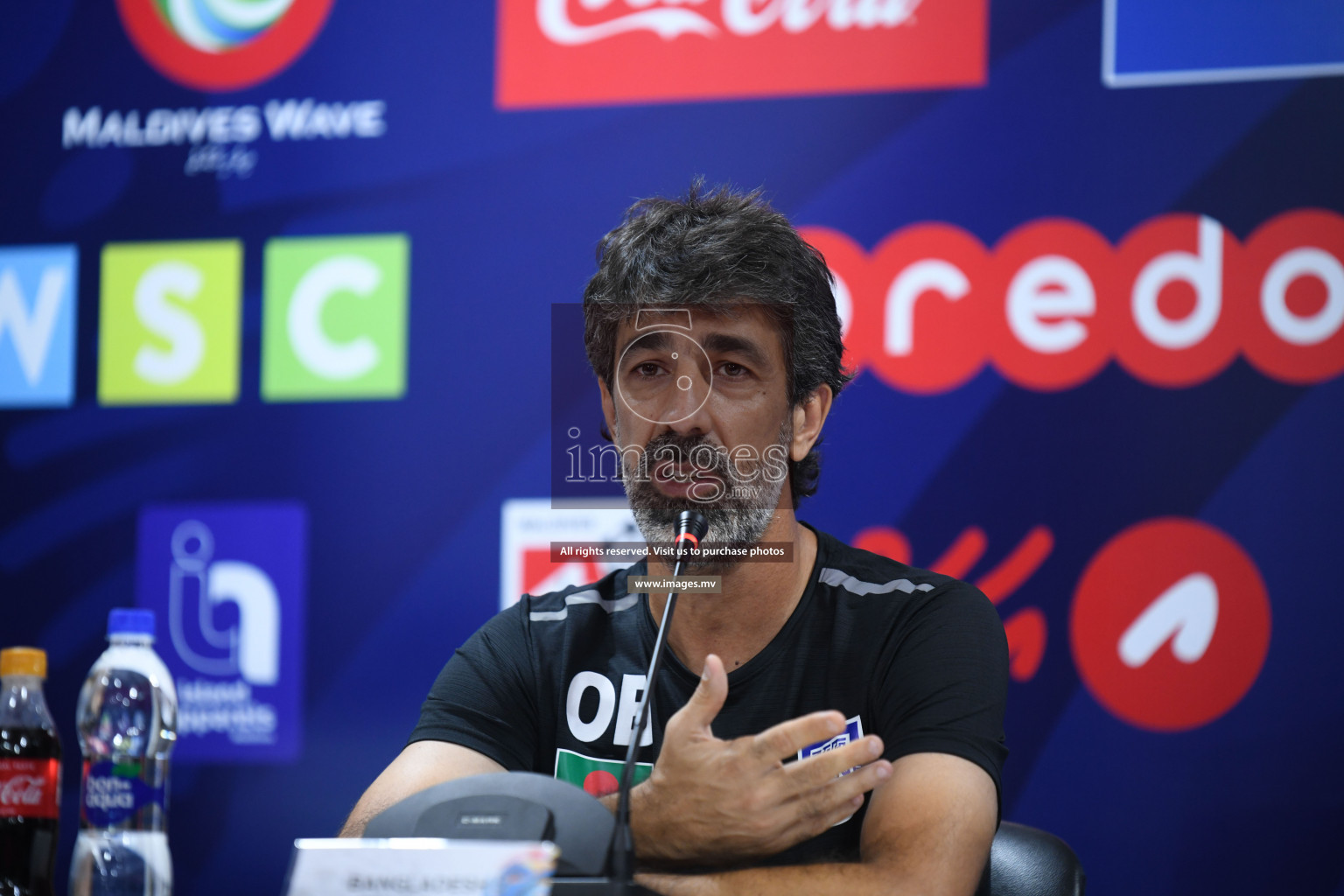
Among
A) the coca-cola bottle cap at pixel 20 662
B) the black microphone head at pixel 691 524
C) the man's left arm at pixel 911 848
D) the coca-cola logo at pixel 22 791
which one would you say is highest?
the black microphone head at pixel 691 524

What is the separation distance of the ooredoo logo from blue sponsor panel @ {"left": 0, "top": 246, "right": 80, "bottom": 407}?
439mm

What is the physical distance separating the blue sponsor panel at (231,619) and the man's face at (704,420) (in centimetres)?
106

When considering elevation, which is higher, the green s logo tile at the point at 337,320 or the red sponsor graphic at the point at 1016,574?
the green s logo tile at the point at 337,320

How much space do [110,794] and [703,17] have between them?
68.0 inches

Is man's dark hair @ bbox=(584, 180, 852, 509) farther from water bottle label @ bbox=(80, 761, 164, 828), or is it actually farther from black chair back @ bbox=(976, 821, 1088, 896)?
water bottle label @ bbox=(80, 761, 164, 828)

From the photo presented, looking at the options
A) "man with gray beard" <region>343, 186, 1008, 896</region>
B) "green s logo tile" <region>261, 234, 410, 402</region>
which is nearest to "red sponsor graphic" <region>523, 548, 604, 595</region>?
"green s logo tile" <region>261, 234, 410, 402</region>

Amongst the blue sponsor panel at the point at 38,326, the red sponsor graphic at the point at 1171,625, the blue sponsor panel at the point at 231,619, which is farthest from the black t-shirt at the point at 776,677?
the blue sponsor panel at the point at 38,326

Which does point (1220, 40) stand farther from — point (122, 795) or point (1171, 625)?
point (122, 795)

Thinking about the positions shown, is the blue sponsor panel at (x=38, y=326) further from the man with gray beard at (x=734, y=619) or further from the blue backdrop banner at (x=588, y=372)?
the man with gray beard at (x=734, y=619)

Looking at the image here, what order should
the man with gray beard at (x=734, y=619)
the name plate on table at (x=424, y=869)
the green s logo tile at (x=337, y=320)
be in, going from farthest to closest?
the green s logo tile at (x=337, y=320) < the man with gray beard at (x=734, y=619) < the name plate on table at (x=424, y=869)

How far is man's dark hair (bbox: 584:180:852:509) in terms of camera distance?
1566 mm

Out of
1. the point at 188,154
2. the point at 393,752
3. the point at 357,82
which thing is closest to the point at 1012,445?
the point at 393,752

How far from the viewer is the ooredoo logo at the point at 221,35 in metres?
2.50

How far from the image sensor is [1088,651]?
2047mm
